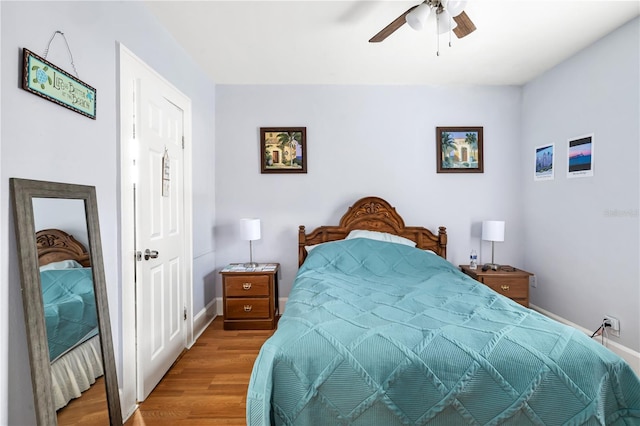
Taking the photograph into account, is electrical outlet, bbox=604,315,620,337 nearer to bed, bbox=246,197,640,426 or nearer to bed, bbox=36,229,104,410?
bed, bbox=246,197,640,426

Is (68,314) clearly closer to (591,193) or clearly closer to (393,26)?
(393,26)

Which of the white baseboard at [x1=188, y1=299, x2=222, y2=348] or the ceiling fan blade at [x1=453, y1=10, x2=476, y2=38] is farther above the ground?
the ceiling fan blade at [x1=453, y1=10, x2=476, y2=38]

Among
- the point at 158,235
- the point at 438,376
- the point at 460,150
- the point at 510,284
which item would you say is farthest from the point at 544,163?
the point at 158,235

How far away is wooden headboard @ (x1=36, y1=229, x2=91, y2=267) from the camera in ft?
4.14

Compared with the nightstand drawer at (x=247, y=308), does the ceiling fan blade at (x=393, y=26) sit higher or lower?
higher

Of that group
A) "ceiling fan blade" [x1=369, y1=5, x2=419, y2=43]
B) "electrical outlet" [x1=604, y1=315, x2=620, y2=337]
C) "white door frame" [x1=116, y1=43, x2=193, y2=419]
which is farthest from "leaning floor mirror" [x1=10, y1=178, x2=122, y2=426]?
"electrical outlet" [x1=604, y1=315, x2=620, y2=337]

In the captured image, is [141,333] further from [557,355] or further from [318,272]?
[557,355]

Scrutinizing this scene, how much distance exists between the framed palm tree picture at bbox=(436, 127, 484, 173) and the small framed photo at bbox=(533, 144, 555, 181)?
54 cm

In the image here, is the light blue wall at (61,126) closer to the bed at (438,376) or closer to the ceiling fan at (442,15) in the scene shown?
the bed at (438,376)

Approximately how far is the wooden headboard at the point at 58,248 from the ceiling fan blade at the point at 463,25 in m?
2.45

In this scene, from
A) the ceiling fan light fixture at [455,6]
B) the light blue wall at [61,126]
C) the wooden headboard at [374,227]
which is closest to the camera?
the light blue wall at [61,126]

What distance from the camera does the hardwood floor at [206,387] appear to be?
187 cm

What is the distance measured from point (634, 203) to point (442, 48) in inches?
76.3

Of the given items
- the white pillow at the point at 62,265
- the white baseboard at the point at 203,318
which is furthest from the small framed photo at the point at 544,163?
the white pillow at the point at 62,265
